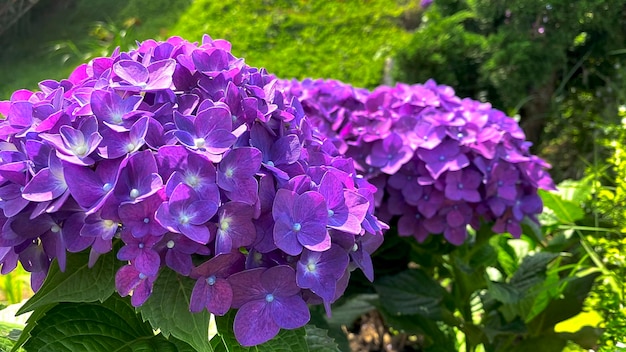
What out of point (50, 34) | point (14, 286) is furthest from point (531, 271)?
point (50, 34)

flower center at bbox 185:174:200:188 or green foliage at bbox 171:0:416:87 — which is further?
green foliage at bbox 171:0:416:87

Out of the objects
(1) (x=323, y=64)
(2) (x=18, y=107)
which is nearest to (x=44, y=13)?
(1) (x=323, y=64)

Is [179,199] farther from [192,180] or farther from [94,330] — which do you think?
[94,330]

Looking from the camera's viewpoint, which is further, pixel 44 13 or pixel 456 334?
pixel 44 13

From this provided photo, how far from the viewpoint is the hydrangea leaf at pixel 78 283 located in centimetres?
86

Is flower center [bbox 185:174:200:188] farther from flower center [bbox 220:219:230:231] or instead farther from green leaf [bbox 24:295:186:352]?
green leaf [bbox 24:295:186:352]

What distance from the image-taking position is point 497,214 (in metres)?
1.49

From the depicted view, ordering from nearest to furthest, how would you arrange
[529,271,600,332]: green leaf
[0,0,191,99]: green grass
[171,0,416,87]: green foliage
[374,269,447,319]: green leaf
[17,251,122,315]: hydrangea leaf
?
[17,251,122,315]: hydrangea leaf → [374,269,447,319]: green leaf → [529,271,600,332]: green leaf → [171,0,416,87]: green foliage → [0,0,191,99]: green grass

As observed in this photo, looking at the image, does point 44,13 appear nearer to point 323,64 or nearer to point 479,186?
point 323,64

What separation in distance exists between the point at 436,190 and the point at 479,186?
117 mm

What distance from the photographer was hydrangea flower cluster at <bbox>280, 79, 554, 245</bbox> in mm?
1482

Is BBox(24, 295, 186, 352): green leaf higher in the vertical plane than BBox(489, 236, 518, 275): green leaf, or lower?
higher

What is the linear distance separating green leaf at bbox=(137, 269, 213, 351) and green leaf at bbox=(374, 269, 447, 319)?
0.85m

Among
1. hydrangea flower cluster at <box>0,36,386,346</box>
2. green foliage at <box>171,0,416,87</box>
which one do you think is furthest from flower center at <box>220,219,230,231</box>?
green foliage at <box>171,0,416,87</box>
